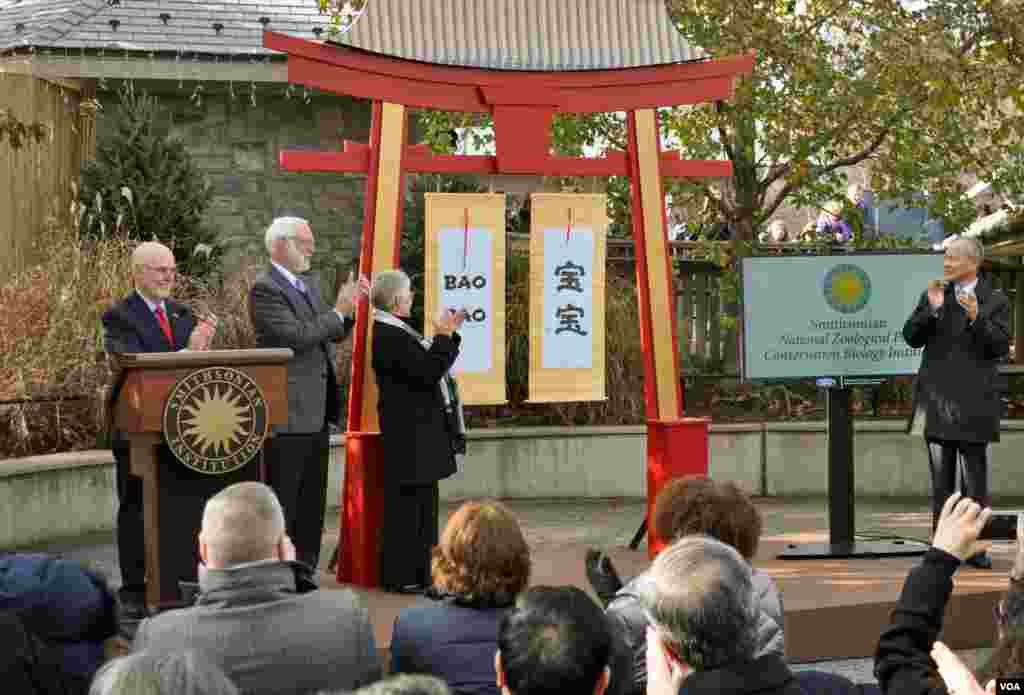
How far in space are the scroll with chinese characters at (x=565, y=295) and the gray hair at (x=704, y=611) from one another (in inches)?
212

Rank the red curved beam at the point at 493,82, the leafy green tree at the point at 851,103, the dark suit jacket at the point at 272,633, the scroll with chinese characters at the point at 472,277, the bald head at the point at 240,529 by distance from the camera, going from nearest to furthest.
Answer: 1. the dark suit jacket at the point at 272,633
2. the bald head at the point at 240,529
3. the red curved beam at the point at 493,82
4. the scroll with chinese characters at the point at 472,277
5. the leafy green tree at the point at 851,103

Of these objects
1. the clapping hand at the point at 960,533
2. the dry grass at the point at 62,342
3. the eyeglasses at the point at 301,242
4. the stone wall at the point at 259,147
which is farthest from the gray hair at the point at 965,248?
the stone wall at the point at 259,147

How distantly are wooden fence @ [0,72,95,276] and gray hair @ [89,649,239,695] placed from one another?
1079cm

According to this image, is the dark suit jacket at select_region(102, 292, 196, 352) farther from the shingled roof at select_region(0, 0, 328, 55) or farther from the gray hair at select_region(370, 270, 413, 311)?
the shingled roof at select_region(0, 0, 328, 55)

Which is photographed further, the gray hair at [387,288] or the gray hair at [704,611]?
the gray hair at [387,288]

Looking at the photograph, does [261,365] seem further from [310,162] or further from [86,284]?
[86,284]

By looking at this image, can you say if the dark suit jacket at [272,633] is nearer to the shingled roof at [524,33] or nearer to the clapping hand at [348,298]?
the clapping hand at [348,298]

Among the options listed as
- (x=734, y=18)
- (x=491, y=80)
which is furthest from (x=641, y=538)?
(x=734, y=18)

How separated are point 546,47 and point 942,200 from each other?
5.71 m

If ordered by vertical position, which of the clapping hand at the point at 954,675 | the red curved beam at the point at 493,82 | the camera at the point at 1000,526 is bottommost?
the clapping hand at the point at 954,675

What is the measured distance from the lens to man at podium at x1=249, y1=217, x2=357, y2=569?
24.4 ft

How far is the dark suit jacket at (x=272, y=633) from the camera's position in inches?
154

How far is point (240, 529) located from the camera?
13.2 ft

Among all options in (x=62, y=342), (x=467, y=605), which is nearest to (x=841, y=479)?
(x=467, y=605)
